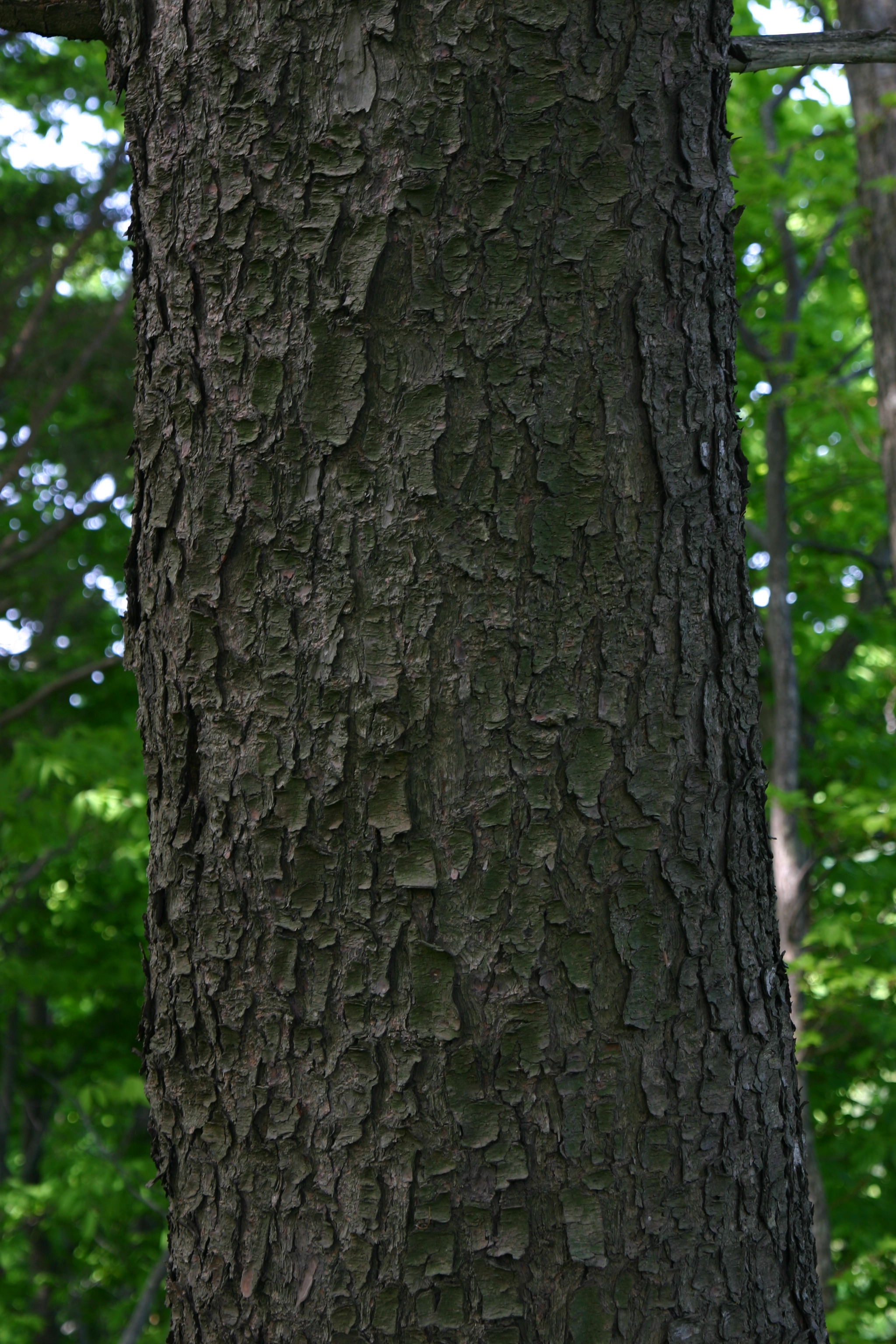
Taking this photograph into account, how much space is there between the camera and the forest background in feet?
18.6

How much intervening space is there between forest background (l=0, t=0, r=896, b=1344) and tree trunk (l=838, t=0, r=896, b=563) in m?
0.24

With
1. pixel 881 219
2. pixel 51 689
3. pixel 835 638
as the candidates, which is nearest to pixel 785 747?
pixel 835 638

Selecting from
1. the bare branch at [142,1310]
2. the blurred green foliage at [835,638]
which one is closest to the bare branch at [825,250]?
the blurred green foliage at [835,638]

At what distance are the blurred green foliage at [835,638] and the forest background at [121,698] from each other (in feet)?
0.10

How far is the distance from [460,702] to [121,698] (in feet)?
26.8

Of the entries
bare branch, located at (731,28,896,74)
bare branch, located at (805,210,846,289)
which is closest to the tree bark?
bare branch, located at (805,210,846,289)

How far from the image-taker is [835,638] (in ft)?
26.7

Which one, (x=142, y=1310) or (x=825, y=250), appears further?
(x=825, y=250)

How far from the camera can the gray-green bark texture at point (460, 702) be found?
1.00m

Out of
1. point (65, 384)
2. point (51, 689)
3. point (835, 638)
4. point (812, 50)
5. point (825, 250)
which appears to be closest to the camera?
point (812, 50)

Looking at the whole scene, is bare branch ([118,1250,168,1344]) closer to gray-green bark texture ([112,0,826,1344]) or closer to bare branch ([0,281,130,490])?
bare branch ([0,281,130,490])

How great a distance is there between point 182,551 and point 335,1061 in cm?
56

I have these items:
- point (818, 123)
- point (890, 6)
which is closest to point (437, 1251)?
point (890, 6)

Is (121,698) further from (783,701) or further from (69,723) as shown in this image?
(783,701)
